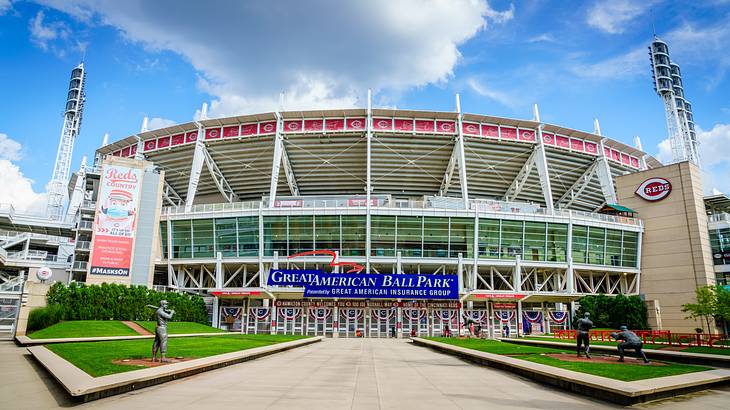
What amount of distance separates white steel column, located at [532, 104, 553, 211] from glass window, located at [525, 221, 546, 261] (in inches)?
96.2

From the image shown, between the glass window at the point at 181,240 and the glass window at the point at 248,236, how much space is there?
241 inches

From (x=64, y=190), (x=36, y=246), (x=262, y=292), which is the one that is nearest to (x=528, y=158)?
(x=262, y=292)

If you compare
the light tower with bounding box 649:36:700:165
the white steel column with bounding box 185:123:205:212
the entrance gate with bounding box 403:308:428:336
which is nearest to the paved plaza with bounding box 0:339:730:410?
the entrance gate with bounding box 403:308:428:336

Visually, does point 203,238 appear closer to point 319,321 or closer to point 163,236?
point 163,236

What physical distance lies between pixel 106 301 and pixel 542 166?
144ft

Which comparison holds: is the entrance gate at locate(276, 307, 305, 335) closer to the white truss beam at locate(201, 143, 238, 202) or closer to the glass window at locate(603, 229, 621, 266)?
the white truss beam at locate(201, 143, 238, 202)

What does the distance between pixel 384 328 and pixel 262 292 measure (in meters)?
13.1

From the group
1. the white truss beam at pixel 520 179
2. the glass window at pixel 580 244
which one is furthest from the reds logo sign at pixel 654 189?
the white truss beam at pixel 520 179

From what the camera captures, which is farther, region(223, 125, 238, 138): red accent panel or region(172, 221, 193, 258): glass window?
region(223, 125, 238, 138): red accent panel

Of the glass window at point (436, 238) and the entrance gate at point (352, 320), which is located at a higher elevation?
the glass window at point (436, 238)

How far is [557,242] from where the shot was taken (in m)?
47.6

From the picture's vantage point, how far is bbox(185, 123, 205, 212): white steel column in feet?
161

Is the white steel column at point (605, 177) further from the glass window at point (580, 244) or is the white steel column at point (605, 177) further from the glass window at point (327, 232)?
the glass window at point (327, 232)

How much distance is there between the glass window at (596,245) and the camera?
48500mm
